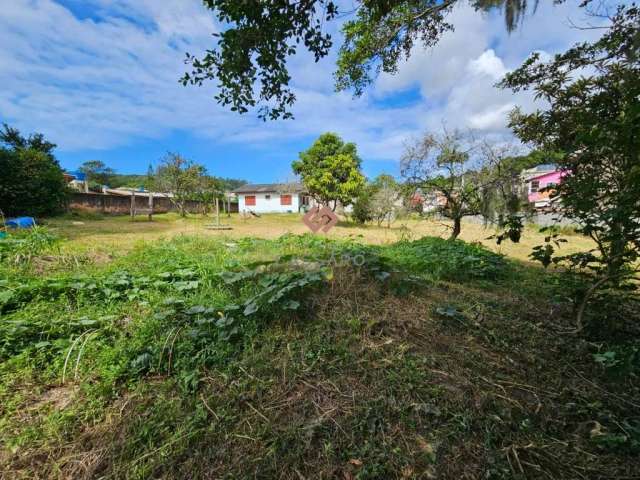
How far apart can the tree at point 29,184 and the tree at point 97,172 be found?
3741 centimetres

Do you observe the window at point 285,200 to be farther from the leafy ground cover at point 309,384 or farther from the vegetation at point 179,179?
the leafy ground cover at point 309,384

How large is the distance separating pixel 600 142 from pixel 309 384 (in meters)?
2.37

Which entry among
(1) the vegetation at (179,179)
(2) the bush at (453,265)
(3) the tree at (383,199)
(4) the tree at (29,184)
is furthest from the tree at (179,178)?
(2) the bush at (453,265)

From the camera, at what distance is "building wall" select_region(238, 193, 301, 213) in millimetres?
29688

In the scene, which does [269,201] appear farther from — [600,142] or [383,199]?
[600,142]

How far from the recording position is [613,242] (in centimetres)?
196

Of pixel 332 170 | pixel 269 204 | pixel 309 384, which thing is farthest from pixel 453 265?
pixel 269 204

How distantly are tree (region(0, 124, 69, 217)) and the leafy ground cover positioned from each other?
41.0 feet

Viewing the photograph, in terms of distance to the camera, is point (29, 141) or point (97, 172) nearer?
point (29, 141)

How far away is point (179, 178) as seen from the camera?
56.0 feet

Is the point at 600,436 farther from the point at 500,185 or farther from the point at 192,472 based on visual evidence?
the point at 500,185

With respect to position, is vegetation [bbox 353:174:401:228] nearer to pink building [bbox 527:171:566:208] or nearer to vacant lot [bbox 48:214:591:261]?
vacant lot [bbox 48:214:591:261]

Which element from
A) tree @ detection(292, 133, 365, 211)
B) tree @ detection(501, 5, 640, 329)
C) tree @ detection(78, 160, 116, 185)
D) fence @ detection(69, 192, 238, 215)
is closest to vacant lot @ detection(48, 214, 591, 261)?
tree @ detection(501, 5, 640, 329)

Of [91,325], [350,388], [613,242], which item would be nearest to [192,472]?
[350,388]
